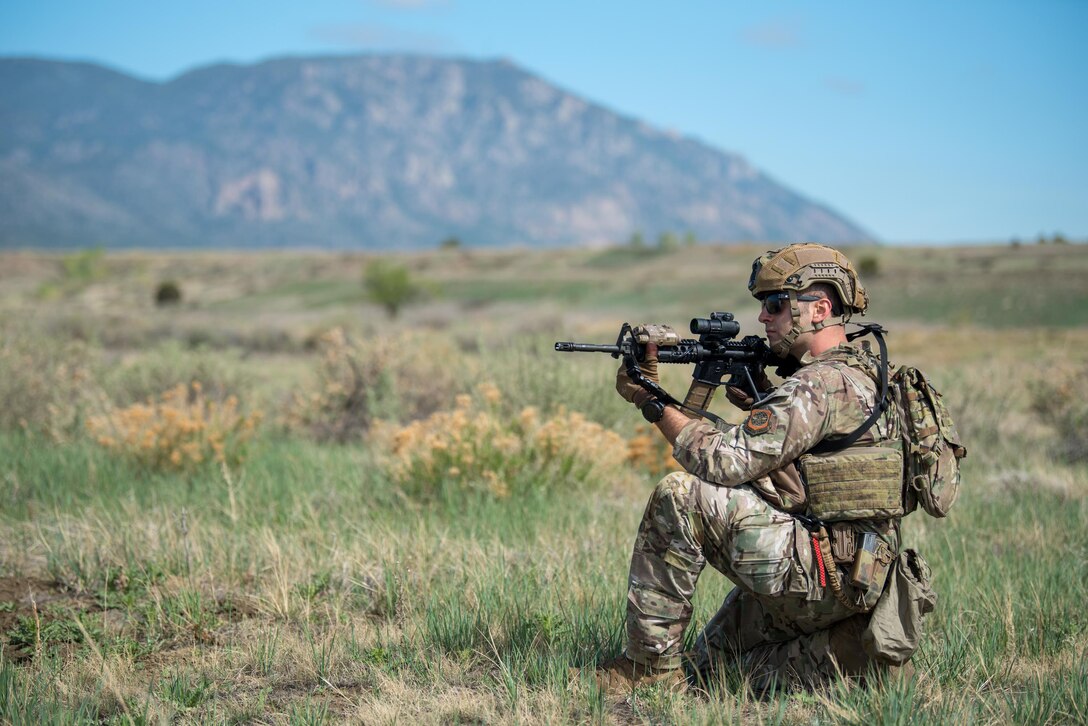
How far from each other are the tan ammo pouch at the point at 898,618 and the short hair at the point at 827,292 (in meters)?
0.99

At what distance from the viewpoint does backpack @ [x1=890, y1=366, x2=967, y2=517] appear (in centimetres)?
355

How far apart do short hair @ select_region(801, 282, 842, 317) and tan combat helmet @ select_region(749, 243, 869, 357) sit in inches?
0.7

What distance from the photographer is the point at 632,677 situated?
3.81m

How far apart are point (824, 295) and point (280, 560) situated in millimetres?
3100

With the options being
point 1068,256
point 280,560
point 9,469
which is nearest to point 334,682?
point 280,560

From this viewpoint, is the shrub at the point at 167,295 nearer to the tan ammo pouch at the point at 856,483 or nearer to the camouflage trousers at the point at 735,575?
the camouflage trousers at the point at 735,575

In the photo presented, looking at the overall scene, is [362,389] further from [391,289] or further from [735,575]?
[391,289]

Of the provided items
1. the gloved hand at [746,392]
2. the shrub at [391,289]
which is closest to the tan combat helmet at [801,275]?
the gloved hand at [746,392]

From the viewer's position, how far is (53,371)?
10875 millimetres

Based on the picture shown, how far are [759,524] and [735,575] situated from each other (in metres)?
0.23

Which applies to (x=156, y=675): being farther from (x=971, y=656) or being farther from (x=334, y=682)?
(x=971, y=656)

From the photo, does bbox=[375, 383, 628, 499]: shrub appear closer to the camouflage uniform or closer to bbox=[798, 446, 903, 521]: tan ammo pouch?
the camouflage uniform

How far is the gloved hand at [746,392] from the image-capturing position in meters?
4.06

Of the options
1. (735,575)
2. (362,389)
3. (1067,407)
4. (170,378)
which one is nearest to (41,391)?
(170,378)
